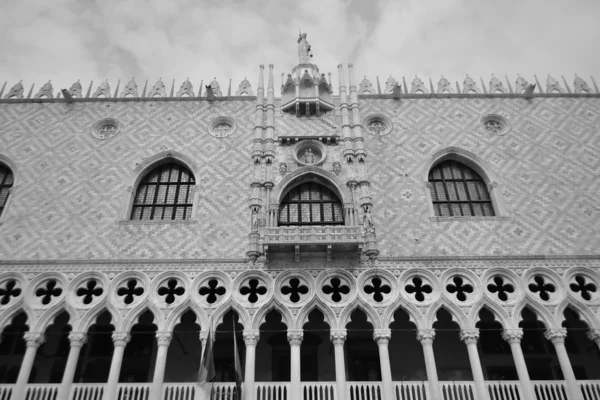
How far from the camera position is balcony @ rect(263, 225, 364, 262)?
13703 millimetres

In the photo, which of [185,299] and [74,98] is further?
[74,98]

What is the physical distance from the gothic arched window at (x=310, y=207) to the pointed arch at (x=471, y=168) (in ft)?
9.82

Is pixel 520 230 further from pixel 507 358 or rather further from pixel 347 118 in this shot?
pixel 347 118

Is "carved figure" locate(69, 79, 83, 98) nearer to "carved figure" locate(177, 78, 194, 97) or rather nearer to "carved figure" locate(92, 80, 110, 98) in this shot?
"carved figure" locate(92, 80, 110, 98)

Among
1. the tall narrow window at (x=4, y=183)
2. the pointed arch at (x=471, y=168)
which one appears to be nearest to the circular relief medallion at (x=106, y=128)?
the tall narrow window at (x=4, y=183)

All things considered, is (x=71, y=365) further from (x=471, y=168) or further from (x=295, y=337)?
(x=471, y=168)

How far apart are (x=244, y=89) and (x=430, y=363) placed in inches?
462

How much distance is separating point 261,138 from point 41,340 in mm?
9024

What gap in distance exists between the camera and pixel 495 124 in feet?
57.6

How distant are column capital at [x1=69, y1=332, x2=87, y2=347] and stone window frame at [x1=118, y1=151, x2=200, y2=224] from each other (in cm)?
359

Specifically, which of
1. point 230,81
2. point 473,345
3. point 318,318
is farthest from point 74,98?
point 473,345

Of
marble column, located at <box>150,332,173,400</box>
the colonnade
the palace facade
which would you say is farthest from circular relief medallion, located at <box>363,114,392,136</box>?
marble column, located at <box>150,332,173,400</box>

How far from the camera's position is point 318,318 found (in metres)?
15.5

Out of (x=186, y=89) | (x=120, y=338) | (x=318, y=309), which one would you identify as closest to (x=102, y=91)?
(x=186, y=89)
